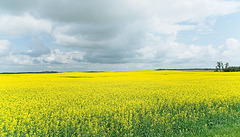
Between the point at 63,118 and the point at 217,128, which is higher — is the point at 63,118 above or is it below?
above

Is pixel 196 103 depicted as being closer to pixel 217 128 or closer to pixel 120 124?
pixel 217 128

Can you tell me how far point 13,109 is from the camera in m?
9.03

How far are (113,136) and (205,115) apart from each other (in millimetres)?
5075

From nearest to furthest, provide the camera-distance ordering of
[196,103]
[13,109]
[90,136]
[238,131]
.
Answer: [90,136]
[238,131]
[13,109]
[196,103]

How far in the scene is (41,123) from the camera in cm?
697

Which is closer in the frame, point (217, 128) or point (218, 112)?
point (217, 128)

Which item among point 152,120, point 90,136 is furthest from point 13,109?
point 152,120

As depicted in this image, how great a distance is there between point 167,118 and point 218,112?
3150 mm

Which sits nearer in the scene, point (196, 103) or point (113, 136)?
point (113, 136)

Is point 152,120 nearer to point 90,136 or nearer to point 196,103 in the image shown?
point 90,136

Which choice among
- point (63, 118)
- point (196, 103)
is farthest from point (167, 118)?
point (63, 118)

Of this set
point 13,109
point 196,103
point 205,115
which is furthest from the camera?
point 196,103

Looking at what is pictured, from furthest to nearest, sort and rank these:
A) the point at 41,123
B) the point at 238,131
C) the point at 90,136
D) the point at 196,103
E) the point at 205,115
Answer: the point at 196,103 → the point at 205,115 → the point at 41,123 → the point at 238,131 → the point at 90,136

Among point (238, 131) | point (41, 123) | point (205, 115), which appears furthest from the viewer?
point (205, 115)
